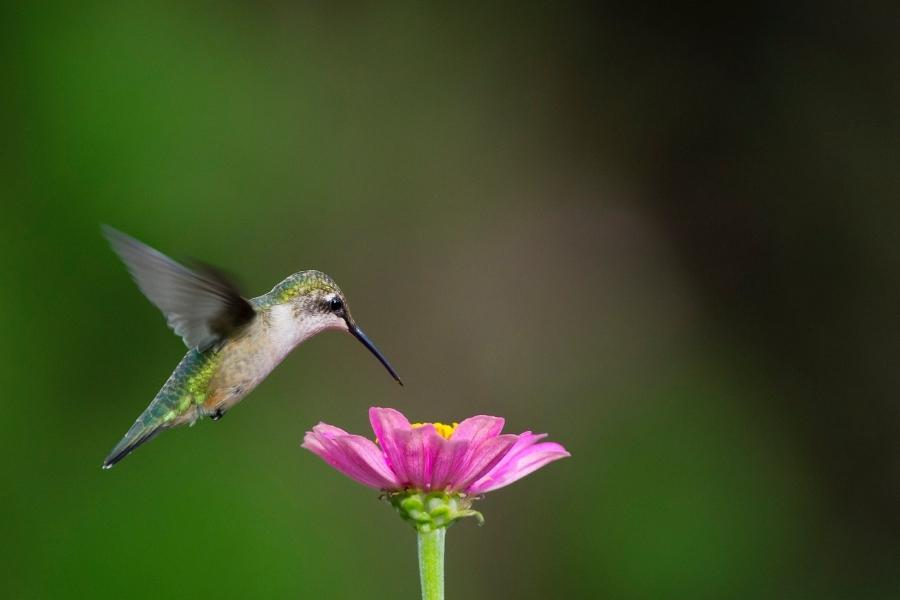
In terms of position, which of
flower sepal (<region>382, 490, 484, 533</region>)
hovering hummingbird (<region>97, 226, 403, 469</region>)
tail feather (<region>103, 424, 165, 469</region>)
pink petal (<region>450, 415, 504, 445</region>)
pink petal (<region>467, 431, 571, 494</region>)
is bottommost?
flower sepal (<region>382, 490, 484, 533</region>)

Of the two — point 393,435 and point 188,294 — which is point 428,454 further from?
point 188,294

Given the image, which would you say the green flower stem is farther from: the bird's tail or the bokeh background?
the bokeh background

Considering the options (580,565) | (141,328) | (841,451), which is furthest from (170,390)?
(841,451)

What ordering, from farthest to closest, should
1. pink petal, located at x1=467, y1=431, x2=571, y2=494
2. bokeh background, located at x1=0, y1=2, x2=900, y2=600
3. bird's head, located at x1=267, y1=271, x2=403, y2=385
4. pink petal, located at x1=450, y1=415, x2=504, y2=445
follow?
1. bokeh background, located at x1=0, y1=2, x2=900, y2=600
2. bird's head, located at x1=267, y1=271, x2=403, y2=385
3. pink petal, located at x1=467, y1=431, x2=571, y2=494
4. pink petal, located at x1=450, y1=415, x2=504, y2=445

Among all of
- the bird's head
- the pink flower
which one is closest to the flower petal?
the pink flower

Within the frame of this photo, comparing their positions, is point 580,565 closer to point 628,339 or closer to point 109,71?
point 628,339

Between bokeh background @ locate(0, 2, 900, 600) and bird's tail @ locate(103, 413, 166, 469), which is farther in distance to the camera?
bokeh background @ locate(0, 2, 900, 600)

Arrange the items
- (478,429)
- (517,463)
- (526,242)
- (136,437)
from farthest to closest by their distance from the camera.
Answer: (526,242) < (136,437) < (517,463) < (478,429)

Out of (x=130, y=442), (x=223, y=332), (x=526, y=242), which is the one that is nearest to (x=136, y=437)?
(x=130, y=442)
